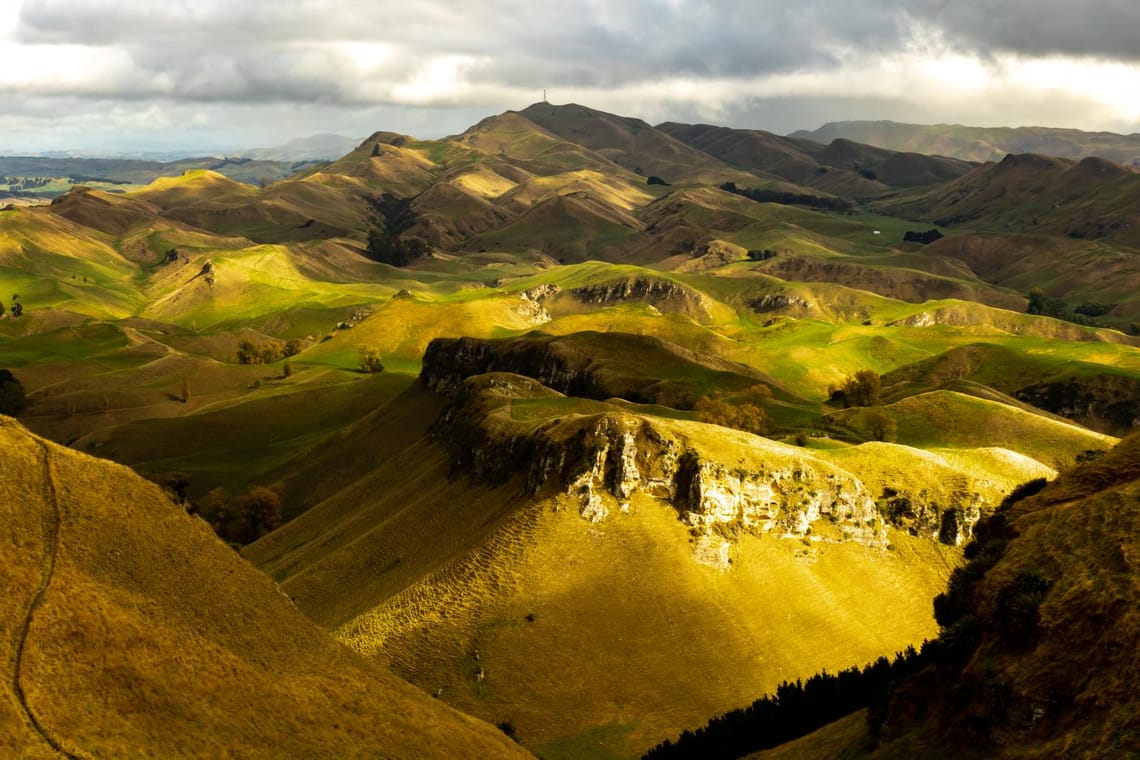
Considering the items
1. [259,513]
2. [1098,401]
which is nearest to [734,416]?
[259,513]

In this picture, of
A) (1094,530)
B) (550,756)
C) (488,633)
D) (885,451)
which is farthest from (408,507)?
(1094,530)

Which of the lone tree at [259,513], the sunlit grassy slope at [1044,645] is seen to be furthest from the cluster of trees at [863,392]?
the sunlit grassy slope at [1044,645]

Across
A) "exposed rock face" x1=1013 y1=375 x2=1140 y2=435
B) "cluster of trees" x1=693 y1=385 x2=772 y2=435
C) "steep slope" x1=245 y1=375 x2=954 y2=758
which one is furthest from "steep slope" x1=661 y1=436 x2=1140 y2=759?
"exposed rock face" x1=1013 y1=375 x2=1140 y2=435

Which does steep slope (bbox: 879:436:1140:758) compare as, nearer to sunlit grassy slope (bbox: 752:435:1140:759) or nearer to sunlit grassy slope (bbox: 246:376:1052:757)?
sunlit grassy slope (bbox: 752:435:1140:759)

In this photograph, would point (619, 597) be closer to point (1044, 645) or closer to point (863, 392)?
point (1044, 645)

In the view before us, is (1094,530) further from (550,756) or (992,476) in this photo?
(992,476)

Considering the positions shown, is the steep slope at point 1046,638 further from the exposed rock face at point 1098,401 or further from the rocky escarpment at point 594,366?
the exposed rock face at point 1098,401
